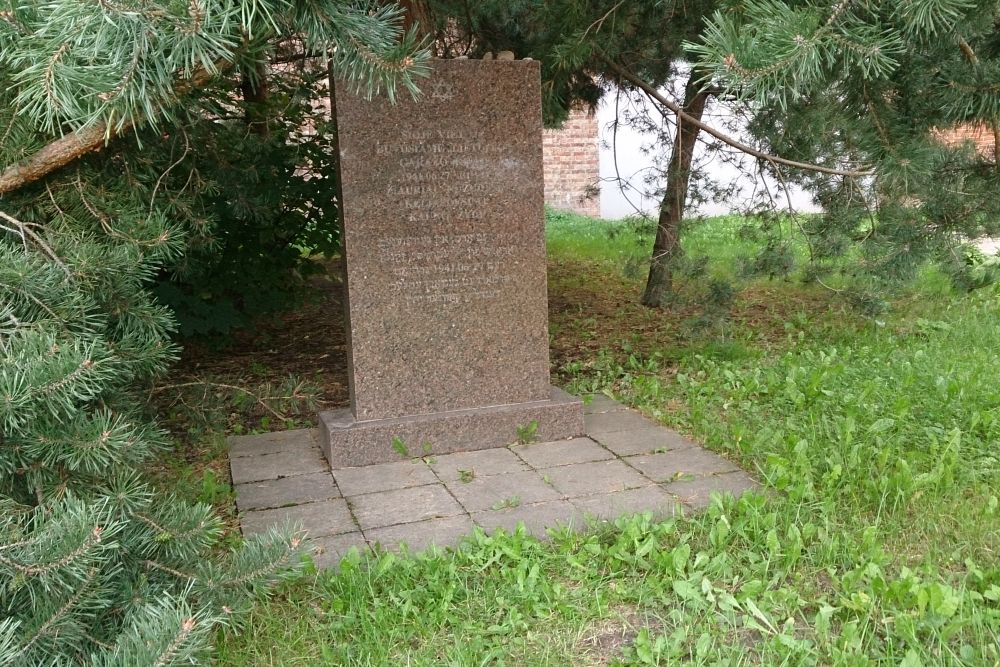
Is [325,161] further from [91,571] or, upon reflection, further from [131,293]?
[91,571]

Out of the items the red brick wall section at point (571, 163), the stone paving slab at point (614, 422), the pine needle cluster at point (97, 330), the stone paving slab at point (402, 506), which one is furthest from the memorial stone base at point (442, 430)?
the red brick wall section at point (571, 163)

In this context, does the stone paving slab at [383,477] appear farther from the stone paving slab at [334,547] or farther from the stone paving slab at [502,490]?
the stone paving slab at [334,547]

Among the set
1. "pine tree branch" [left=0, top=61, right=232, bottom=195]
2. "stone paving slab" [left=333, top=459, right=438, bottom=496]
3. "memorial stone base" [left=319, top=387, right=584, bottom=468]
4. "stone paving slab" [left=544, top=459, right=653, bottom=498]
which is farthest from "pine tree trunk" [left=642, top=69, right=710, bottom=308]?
"pine tree branch" [left=0, top=61, right=232, bottom=195]

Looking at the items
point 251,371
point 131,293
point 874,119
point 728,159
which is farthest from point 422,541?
point 728,159

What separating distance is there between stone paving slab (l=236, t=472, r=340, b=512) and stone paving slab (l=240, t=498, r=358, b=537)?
6cm

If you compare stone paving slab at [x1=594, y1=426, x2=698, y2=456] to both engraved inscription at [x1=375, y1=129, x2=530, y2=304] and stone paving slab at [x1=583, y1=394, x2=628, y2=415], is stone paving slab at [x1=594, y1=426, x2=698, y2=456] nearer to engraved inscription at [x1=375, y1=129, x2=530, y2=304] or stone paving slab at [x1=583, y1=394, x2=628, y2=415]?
stone paving slab at [x1=583, y1=394, x2=628, y2=415]

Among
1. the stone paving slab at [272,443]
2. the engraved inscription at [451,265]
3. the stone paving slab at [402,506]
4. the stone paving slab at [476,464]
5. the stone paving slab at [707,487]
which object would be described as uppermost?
the engraved inscription at [451,265]

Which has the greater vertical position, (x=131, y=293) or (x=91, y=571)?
(x=131, y=293)

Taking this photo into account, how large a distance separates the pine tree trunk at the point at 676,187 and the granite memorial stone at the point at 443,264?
1399mm

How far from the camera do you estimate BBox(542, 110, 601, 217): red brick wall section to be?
15.0 meters

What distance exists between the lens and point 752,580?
2.68 meters

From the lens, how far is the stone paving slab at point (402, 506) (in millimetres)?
3330

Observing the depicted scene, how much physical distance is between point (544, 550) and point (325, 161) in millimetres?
3966

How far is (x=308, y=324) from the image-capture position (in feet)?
25.7
